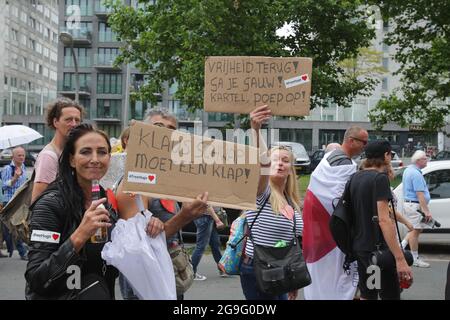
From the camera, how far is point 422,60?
19.9 meters

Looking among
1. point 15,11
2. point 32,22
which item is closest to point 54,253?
point 15,11

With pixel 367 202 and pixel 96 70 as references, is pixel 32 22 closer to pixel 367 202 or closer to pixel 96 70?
pixel 96 70

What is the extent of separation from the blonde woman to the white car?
20.0 ft

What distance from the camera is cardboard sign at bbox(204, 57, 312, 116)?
13.1ft

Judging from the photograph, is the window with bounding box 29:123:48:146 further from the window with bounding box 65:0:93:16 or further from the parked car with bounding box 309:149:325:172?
→ the parked car with bounding box 309:149:325:172

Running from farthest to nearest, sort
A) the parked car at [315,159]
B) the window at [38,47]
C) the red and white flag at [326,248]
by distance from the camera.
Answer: the window at [38,47]
the parked car at [315,159]
the red and white flag at [326,248]

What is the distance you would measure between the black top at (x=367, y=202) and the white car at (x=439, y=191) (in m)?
5.60

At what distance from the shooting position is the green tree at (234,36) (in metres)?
16.9

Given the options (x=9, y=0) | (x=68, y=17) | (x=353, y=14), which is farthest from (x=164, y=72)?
(x=9, y=0)

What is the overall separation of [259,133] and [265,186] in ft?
1.97

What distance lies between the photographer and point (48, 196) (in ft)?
8.81

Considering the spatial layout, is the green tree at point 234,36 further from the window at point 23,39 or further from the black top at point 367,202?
the window at point 23,39

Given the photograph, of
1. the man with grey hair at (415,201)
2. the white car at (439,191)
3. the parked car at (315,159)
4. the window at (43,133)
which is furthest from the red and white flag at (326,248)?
the window at (43,133)
